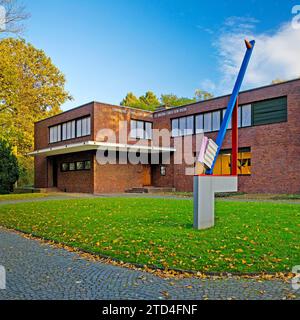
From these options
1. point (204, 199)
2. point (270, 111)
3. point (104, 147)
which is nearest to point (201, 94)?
point (270, 111)

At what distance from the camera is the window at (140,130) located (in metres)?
27.2

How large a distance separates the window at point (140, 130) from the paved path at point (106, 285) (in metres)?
21.7

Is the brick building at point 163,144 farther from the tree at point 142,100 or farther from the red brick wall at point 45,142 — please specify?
the tree at point 142,100

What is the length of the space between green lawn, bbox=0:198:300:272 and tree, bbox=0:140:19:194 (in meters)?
16.4

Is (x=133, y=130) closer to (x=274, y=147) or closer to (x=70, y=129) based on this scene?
(x=70, y=129)

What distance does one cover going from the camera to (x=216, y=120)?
2472cm

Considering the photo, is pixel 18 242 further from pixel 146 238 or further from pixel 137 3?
pixel 137 3

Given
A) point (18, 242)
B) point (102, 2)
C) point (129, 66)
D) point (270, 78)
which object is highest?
point (270, 78)

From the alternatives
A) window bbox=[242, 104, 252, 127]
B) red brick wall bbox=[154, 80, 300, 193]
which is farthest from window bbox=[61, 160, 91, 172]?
window bbox=[242, 104, 252, 127]

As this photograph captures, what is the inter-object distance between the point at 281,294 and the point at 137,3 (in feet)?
38.3

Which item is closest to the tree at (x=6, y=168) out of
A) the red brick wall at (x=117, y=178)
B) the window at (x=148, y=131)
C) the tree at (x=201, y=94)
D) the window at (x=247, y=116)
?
the red brick wall at (x=117, y=178)

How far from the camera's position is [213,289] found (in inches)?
174

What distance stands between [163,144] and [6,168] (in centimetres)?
1322
